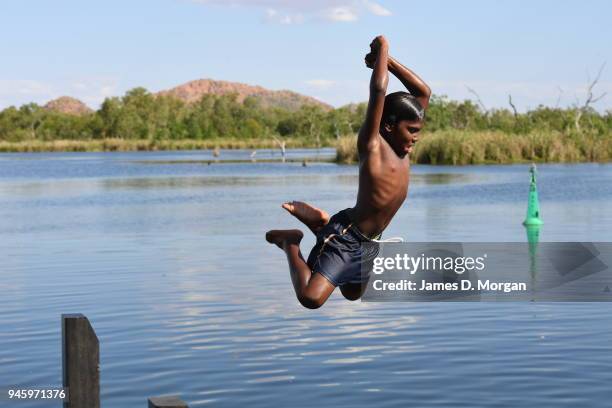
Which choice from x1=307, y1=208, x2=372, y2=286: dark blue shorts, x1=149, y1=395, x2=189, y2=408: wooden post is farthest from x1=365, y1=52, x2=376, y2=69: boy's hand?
x1=149, y1=395, x2=189, y2=408: wooden post

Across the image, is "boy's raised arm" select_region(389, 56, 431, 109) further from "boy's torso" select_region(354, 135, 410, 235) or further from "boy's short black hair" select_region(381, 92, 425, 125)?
"boy's torso" select_region(354, 135, 410, 235)

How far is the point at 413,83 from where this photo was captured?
7418 millimetres

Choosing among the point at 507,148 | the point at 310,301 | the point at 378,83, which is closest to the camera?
the point at 378,83

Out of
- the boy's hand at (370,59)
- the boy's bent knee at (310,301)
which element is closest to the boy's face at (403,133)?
the boy's hand at (370,59)

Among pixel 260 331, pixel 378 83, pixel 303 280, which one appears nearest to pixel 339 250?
pixel 303 280

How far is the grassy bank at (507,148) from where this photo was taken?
224 ft

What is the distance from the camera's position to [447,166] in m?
67.9

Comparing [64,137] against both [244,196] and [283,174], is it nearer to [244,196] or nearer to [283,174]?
[283,174]

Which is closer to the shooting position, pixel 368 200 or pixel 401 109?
pixel 401 109

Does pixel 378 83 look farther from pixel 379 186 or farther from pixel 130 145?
pixel 130 145

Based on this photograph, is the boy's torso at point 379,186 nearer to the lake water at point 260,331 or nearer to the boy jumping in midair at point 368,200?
the boy jumping in midair at point 368,200

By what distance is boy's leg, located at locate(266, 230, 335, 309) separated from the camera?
7.27 meters

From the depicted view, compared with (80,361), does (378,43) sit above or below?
above

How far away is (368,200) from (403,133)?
1.63 feet
